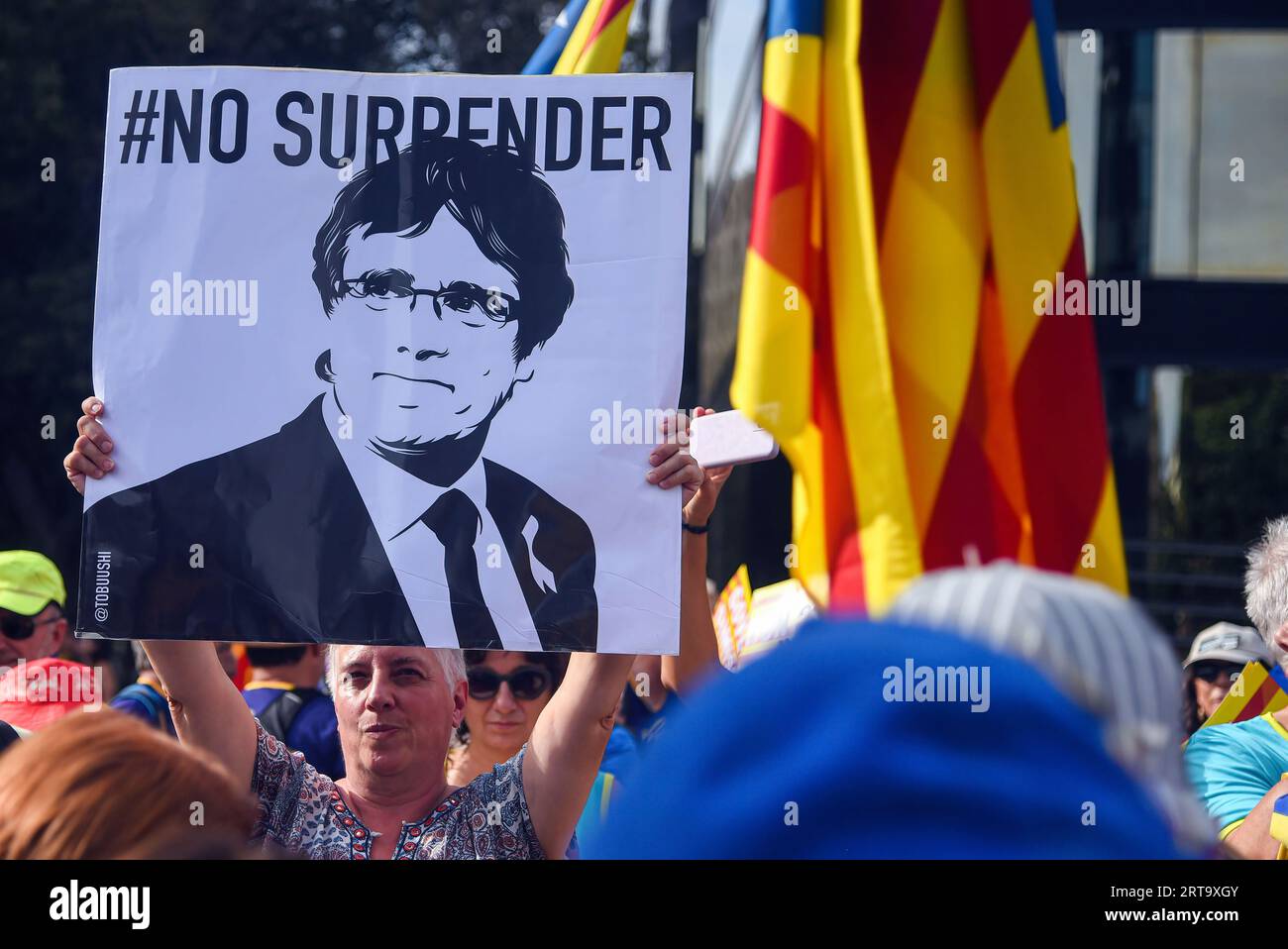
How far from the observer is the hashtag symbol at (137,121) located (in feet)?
8.46

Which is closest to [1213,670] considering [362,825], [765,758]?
[362,825]

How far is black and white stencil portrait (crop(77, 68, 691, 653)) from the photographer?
2.50m

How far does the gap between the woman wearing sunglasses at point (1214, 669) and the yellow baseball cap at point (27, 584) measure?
3397 millimetres

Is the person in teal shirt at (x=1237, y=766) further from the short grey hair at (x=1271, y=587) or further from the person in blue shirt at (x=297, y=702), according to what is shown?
the person in blue shirt at (x=297, y=702)

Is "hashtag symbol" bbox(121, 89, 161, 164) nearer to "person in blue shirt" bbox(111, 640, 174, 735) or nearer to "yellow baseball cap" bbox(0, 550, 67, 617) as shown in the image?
"person in blue shirt" bbox(111, 640, 174, 735)

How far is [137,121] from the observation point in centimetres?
258

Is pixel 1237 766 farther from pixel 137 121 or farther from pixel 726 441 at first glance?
pixel 137 121

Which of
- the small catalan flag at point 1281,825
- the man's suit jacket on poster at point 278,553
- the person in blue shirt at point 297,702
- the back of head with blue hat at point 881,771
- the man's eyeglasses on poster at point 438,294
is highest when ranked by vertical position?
the man's eyeglasses on poster at point 438,294

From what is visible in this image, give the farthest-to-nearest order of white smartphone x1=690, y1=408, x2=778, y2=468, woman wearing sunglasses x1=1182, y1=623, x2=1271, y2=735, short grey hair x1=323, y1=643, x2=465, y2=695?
woman wearing sunglasses x1=1182, y1=623, x2=1271, y2=735 < short grey hair x1=323, y1=643, x2=465, y2=695 < white smartphone x1=690, y1=408, x2=778, y2=468

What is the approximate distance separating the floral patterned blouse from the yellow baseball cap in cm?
183

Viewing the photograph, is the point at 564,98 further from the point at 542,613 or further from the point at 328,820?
the point at 328,820

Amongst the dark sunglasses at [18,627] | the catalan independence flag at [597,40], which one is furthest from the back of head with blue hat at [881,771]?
the dark sunglasses at [18,627]

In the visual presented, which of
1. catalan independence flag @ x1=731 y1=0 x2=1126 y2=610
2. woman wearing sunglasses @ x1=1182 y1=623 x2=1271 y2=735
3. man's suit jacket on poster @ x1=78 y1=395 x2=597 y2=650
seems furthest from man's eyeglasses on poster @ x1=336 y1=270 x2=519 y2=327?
woman wearing sunglasses @ x1=1182 y1=623 x2=1271 y2=735
